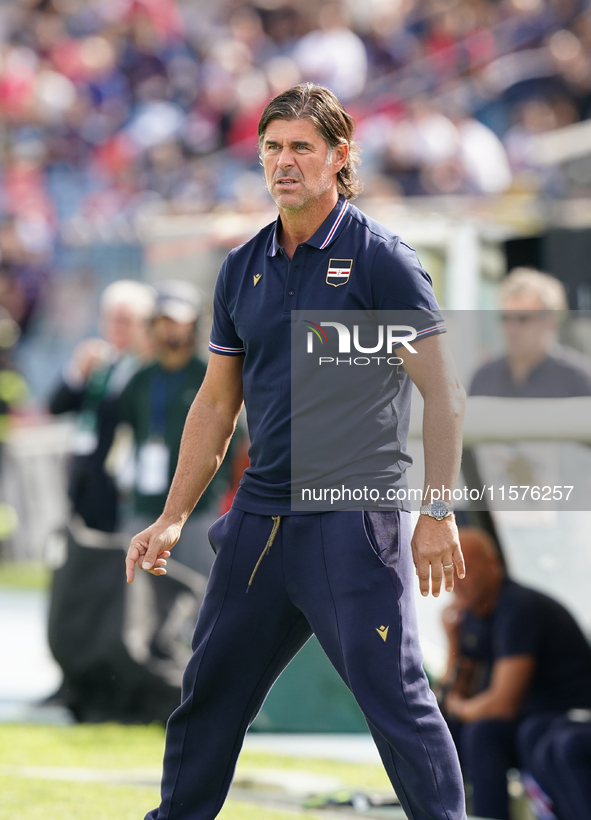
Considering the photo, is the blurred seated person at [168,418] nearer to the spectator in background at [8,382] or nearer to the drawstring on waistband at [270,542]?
the drawstring on waistband at [270,542]

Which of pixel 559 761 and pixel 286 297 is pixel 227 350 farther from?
pixel 559 761

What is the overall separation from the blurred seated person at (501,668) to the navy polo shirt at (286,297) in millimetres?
1565

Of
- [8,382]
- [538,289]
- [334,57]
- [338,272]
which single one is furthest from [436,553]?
[334,57]

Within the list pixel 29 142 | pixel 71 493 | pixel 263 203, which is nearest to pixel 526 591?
pixel 71 493

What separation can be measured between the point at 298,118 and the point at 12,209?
1008 cm

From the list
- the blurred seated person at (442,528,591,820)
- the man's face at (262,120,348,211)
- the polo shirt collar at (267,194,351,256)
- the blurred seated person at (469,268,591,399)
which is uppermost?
the man's face at (262,120,348,211)

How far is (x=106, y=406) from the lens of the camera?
6.52 m

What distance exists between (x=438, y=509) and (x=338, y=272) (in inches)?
23.6

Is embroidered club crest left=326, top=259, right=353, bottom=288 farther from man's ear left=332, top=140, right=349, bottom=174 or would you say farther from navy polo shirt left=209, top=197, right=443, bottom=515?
man's ear left=332, top=140, right=349, bottom=174

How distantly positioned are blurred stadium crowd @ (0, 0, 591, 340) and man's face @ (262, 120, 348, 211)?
6.72 meters

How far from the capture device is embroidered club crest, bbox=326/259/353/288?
270 cm

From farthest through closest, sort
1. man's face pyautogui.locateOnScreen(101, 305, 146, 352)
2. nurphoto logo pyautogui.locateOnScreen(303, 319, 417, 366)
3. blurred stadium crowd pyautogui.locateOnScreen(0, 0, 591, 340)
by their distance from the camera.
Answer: blurred stadium crowd pyautogui.locateOnScreen(0, 0, 591, 340), man's face pyautogui.locateOnScreen(101, 305, 146, 352), nurphoto logo pyautogui.locateOnScreen(303, 319, 417, 366)

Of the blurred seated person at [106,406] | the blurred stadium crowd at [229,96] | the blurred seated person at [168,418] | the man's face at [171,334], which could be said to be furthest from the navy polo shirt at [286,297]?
the blurred stadium crowd at [229,96]

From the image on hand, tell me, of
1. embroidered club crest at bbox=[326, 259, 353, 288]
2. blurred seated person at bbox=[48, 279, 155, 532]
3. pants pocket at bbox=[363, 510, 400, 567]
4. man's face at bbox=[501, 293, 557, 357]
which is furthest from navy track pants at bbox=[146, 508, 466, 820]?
blurred seated person at bbox=[48, 279, 155, 532]
